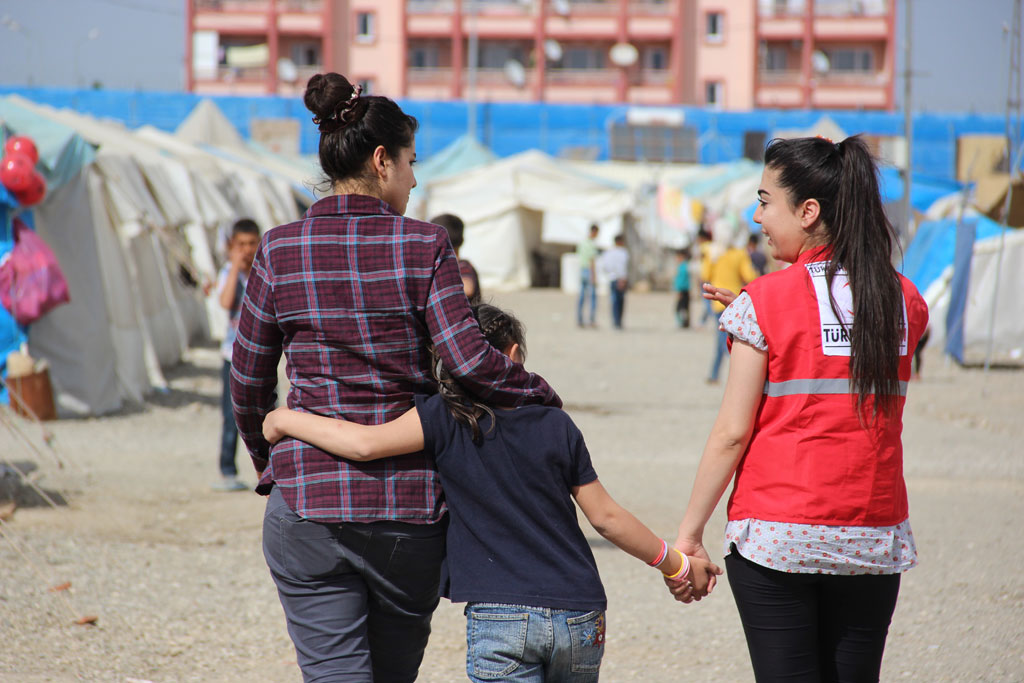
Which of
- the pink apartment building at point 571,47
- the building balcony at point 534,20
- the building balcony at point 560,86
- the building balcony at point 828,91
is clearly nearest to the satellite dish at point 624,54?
the pink apartment building at point 571,47

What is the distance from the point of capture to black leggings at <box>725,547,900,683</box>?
2.39 metres

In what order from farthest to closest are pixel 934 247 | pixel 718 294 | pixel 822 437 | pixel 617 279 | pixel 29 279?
1. pixel 617 279
2. pixel 934 247
3. pixel 29 279
4. pixel 718 294
5. pixel 822 437

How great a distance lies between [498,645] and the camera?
2244 mm

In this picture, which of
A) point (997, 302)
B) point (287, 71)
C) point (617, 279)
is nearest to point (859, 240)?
point (997, 302)

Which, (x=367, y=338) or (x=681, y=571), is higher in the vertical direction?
(x=367, y=338)

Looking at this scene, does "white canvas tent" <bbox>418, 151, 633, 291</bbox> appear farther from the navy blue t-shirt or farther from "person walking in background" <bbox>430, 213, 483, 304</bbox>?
the navy blue t-shirt

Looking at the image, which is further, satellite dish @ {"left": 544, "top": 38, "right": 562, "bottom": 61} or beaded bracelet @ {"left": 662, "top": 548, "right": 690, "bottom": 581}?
satellite dish @ {"left": 544, "top": 38, "right": 562, "bottom": 61}

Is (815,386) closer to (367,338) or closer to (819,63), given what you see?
(367,338)

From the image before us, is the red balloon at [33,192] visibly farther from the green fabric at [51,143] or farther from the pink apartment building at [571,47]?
the pink apartment building at [571,47]

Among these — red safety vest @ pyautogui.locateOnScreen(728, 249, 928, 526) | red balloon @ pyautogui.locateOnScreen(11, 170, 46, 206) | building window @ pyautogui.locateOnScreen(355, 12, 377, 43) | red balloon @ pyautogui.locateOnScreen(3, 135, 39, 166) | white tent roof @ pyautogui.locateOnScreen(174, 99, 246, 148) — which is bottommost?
red safety vest @ pyautogui.locateOnScreen(728, 249, 928, 526)

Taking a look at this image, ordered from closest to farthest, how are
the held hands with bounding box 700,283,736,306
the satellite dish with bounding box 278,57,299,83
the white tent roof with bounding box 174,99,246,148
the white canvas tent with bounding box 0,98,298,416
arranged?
the held hands with bounding box 700,283,736,306 → the white canvas tent with bounding box 0,98,298,416 → the white tent roof with bounding box 174,99,246,148 → the satellite dish with bounding box 278,57,299,83

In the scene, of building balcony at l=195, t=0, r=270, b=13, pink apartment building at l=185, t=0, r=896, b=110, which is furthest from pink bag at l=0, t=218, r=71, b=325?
building balcony at l=195, t=0, r=270, b=13

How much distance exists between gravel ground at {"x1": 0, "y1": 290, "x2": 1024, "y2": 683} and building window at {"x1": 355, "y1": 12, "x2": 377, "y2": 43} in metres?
45.7

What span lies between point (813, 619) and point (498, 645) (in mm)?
750
